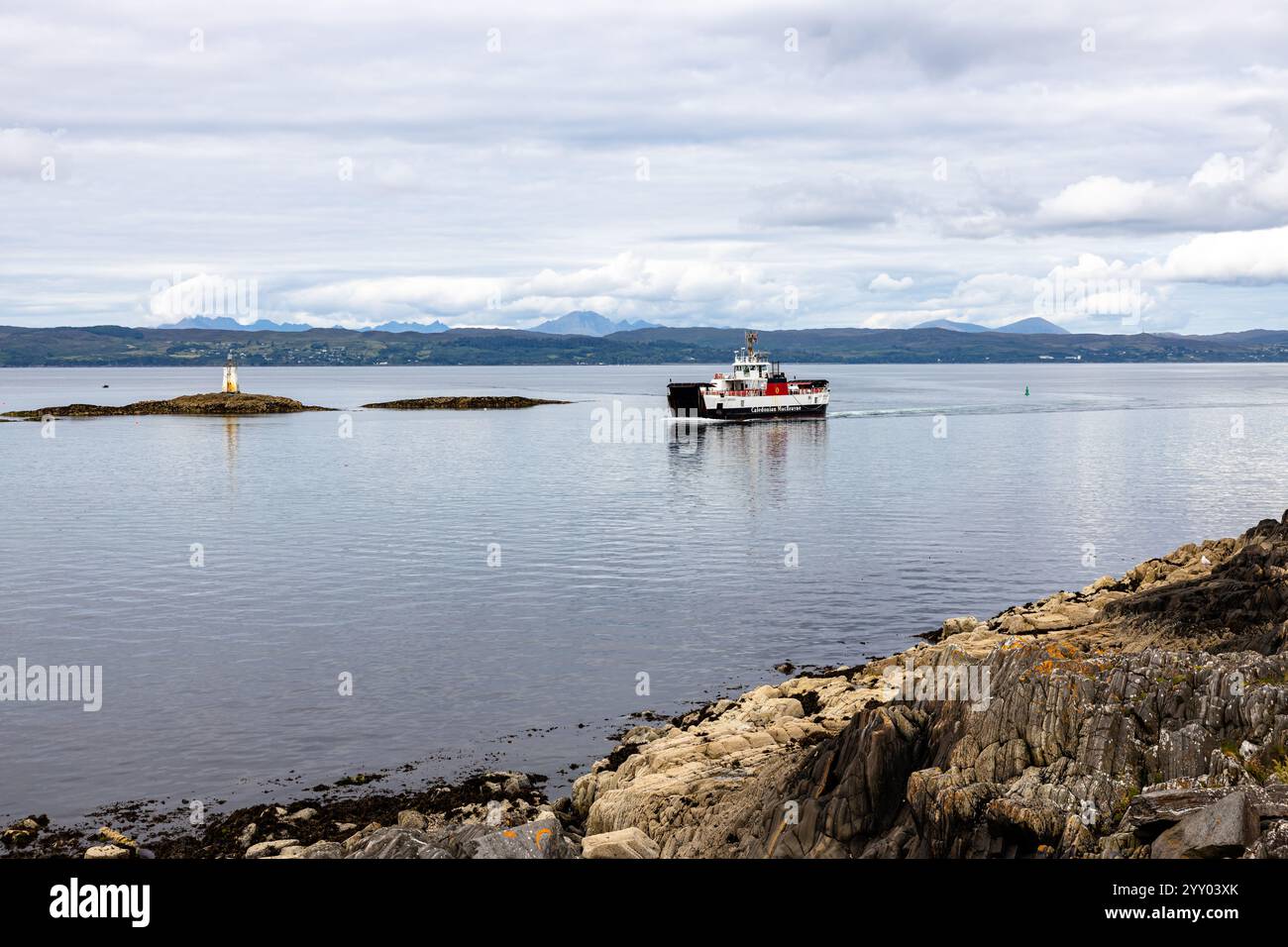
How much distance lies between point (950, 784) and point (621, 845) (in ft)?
20.4

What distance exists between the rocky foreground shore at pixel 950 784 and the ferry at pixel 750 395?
457 feet

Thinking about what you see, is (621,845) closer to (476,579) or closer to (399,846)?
(399,846)

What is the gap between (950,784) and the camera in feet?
60.1

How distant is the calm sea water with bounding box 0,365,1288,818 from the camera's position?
31.4 meters

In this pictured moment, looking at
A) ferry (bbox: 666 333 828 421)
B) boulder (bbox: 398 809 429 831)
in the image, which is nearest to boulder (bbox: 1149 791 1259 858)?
boulder (bbox: 398 809 429 831)

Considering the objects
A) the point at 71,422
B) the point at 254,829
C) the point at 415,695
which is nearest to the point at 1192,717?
the point at 254,829

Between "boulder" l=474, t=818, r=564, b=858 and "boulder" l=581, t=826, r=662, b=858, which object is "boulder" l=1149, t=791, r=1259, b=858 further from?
"boulder" l=474, t=818, r=564, b=858

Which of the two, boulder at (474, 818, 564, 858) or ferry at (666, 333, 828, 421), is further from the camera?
ferry at (666, 333, 828, 421)

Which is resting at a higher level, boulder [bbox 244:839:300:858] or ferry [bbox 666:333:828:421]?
ferry [bbox 666:333:828:421]

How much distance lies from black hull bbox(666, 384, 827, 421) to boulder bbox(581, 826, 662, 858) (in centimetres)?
14622

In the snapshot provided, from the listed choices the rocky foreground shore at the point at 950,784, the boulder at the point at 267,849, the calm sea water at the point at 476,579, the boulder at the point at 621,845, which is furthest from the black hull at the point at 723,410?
the boulder at the point at 621,845

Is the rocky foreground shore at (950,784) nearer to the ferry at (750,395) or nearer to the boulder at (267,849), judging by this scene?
the boulder at (267,849)

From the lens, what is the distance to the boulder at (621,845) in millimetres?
20828

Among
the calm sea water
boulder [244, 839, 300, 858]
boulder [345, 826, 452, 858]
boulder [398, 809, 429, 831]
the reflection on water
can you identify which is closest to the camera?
boulder [345, 826, 452, 858]
